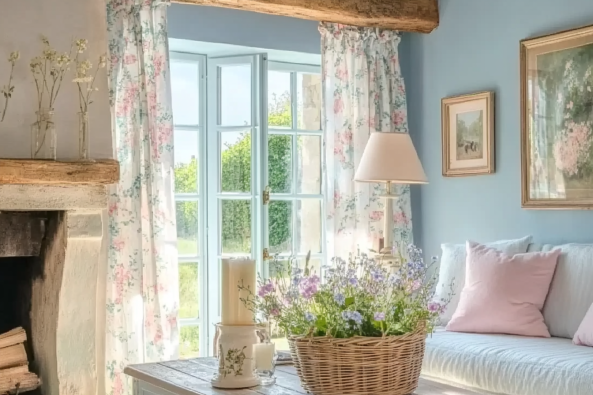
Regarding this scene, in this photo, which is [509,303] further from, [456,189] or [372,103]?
[372,103]

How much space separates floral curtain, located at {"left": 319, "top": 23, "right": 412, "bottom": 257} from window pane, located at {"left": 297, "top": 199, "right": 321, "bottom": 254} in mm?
268

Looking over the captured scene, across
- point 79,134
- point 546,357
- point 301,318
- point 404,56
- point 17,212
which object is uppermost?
point 404,56

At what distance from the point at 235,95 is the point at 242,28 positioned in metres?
0.43

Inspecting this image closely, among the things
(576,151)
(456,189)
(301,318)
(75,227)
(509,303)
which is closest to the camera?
(301,318)

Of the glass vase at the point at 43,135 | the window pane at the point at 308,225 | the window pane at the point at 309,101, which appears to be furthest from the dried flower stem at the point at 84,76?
the window pane at the point at 308,225

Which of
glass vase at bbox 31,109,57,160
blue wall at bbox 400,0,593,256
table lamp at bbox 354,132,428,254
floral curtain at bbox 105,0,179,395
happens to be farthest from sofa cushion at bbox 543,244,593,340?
glass vase at bbox 31,109,57,160

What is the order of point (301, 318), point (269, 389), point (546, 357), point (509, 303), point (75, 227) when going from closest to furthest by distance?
point (301, 318) < point (269, 389) < point (546, 357) < point (75, 227) < point (509, 303)

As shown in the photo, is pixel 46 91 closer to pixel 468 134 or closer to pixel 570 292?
pixel 468 134

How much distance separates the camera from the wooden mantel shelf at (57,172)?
3.61 meters

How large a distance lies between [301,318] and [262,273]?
275 cm

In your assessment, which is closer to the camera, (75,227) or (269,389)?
(269,389)

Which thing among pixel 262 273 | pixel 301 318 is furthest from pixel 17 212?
pixel 301 318

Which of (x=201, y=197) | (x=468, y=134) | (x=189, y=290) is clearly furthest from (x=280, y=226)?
(x=468, y=134)

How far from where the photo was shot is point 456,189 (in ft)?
17.6
